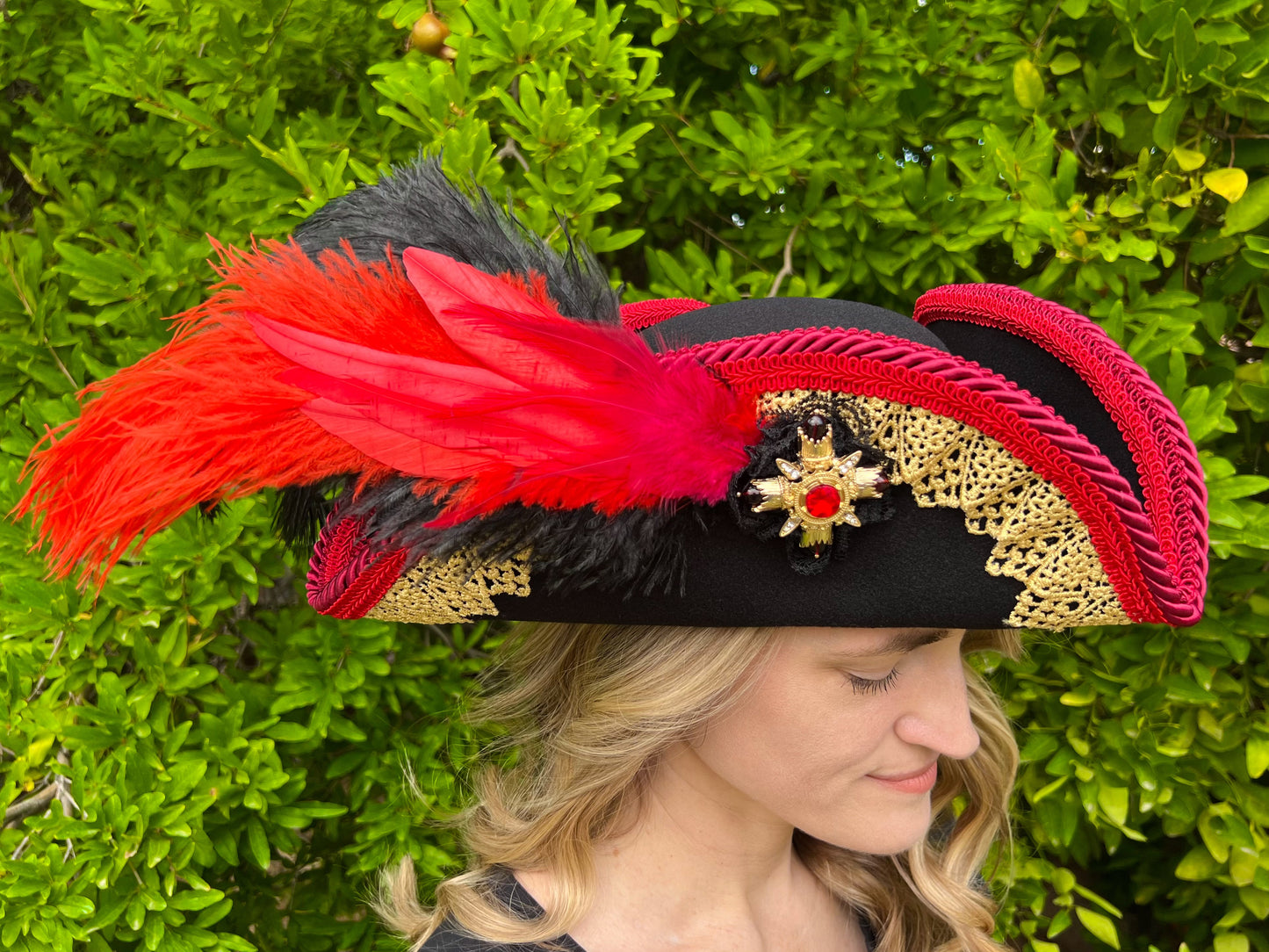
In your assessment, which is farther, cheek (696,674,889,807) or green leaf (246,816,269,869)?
green leaf (246,816,269,869)

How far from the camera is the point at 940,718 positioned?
1512 millimetres

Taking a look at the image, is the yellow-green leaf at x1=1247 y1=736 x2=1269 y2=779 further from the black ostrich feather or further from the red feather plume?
the black ostrich feather

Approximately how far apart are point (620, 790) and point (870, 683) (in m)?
0.49

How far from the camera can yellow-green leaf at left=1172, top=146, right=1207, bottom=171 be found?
76.5 inches

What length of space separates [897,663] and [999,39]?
1.36m

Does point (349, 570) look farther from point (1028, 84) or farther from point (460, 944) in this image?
point (1028, 84)

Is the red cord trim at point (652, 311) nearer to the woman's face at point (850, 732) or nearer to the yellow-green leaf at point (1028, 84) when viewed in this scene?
the woman's face at point (850, 732)

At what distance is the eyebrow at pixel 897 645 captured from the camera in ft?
4.59

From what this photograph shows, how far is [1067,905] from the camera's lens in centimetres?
223

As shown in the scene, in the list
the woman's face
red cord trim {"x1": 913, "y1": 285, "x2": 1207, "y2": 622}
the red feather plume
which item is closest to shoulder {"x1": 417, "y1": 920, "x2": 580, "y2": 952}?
the woman's face

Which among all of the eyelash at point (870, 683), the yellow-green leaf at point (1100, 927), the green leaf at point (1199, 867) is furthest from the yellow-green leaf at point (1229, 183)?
the yellow-green leaf at point (1100, 927)

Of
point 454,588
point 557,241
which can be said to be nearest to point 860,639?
point 454,588

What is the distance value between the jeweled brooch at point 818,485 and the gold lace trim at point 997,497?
0.04m

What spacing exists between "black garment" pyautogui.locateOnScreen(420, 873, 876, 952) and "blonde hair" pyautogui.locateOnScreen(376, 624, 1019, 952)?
0.04ft
